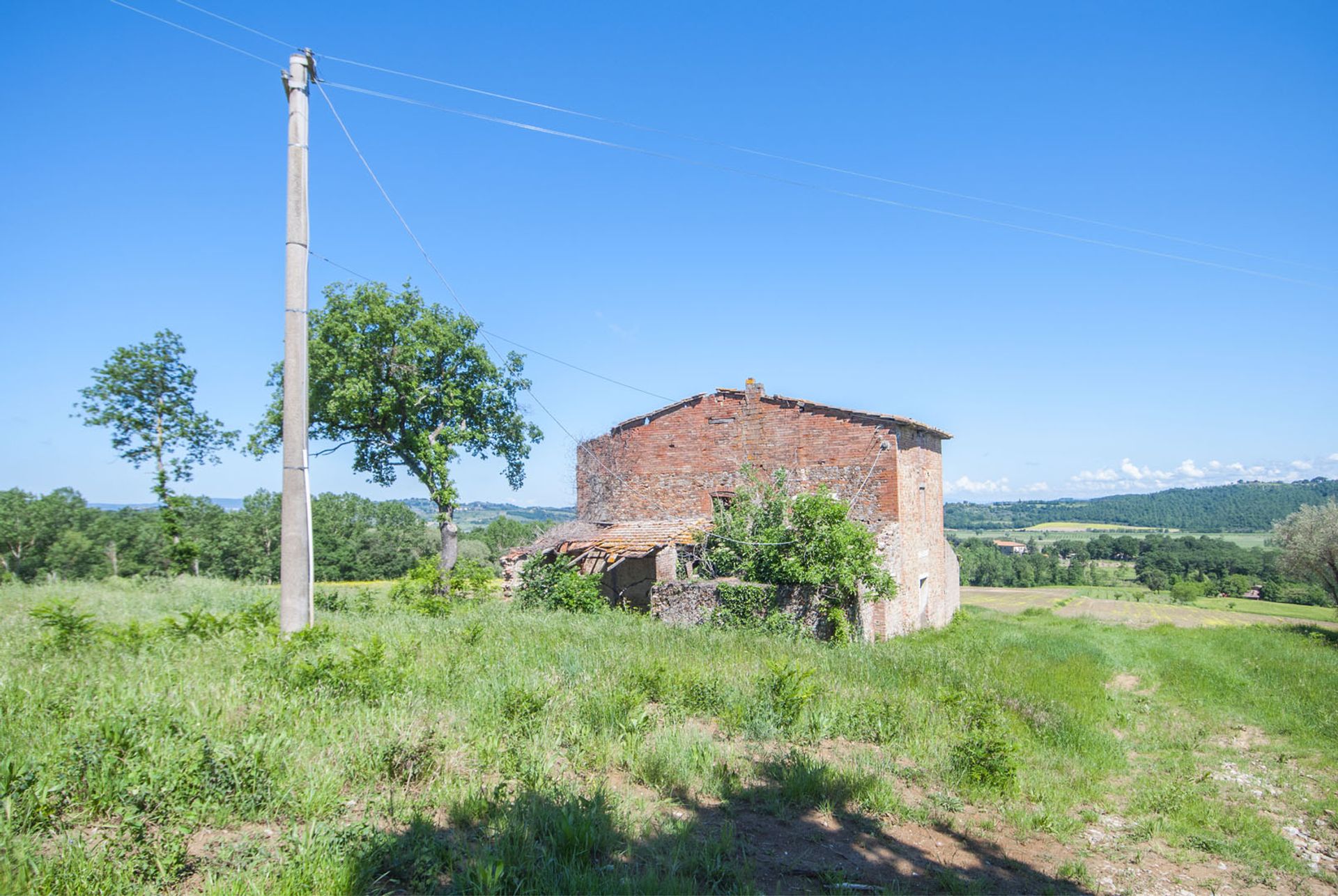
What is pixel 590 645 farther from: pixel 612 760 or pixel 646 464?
pixel 646 464

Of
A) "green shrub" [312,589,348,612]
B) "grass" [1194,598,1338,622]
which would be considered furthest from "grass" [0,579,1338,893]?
"grass" [1194,598,1338,622]

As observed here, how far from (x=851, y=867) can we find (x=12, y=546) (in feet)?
108

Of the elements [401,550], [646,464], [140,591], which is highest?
[646,464]

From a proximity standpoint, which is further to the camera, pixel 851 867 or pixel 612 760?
pixel 612 760

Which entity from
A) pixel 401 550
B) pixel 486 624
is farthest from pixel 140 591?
pixel 401 550

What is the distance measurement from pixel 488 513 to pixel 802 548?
69786mm

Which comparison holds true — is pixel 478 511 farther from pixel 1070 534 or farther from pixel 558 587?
pixel 1070 534

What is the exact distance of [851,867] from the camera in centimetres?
438

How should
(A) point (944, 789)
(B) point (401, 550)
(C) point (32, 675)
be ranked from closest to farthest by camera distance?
(C) point (32, 675)
(A) point (944, 789)
(B) point (401, 550)

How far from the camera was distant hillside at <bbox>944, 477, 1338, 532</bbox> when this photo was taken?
8738 centimetres

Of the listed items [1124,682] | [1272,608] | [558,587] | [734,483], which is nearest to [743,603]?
[558,587]

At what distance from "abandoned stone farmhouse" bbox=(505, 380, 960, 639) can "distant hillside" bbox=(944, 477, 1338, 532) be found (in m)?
71.7

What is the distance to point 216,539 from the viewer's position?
43.9 meters

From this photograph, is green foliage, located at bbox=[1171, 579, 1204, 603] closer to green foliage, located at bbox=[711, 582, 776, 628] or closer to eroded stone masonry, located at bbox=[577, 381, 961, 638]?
eroded stone masonry, located at bbox=[577, 381, 961, 638]
